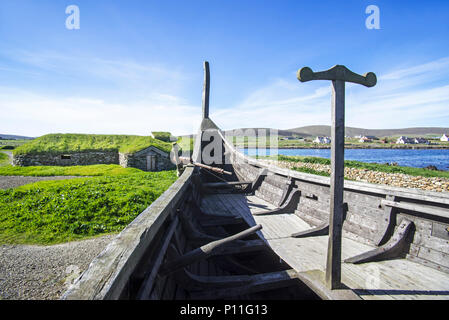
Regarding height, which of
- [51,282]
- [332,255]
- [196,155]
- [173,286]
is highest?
[196,155]

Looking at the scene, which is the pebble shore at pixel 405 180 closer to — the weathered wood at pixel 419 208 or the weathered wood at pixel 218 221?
the weathered wood at pixel 218 221

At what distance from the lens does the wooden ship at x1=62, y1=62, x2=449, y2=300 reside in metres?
1.76

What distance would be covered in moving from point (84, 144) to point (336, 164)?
A: 95.6 ft

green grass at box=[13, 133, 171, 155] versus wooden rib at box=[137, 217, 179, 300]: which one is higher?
green grass at box=[13, 133, 171, 155]

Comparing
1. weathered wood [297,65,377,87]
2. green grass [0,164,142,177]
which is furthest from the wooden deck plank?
green grass [0,164,142,177]

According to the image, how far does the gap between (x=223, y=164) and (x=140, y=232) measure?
6.84 metres

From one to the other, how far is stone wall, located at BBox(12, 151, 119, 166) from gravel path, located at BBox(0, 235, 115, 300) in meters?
21.0

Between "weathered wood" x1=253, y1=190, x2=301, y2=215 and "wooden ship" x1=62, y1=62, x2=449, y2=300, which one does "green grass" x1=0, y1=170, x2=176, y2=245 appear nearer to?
"wooden ship" x1=62, y1=62, x2=449, y2=300

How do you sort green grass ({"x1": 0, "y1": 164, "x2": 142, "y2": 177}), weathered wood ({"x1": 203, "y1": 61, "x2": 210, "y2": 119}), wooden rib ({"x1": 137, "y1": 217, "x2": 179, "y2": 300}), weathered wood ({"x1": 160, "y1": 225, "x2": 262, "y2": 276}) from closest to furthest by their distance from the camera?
wooden rib ({"x1": 137, "y1": 217, "x2": 179, "y2": 300}) < weathered wood ({"x1": 160, "y1": 225, "x2": 262, "y2": 276}) < weathered wood ({"x1": 203, "y1": 61, "x2": 210, "y2": 119}) < green grass ({"x1": 0, "y1": 164, "x2": 142, "y2": 177})

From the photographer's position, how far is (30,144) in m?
24.4

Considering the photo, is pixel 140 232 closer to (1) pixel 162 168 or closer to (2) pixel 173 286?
(2) pixel 173 286

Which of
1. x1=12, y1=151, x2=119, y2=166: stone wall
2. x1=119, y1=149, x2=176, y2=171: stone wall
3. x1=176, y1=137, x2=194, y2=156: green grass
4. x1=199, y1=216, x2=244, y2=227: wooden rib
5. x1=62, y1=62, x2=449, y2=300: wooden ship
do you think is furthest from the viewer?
x1=176, y1=137, x2=194, y2=156: green grass
